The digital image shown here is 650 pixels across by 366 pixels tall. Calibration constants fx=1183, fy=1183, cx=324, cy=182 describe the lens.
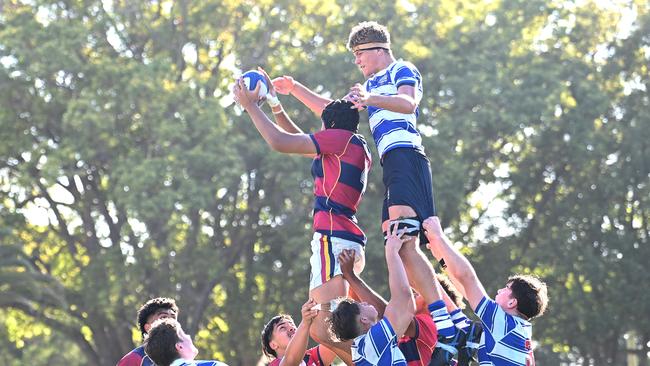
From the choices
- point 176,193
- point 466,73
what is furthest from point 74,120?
point 466,73

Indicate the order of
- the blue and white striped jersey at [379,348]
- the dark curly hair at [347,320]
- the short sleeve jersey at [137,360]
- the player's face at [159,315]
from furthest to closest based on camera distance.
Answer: the player's face at [159,315] < the short sleeve jersey at [137,360] < the dark curly hair at [347,320] < the blue and white striped jersey at [379,348]

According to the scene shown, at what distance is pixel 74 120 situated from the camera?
25219 millimetres

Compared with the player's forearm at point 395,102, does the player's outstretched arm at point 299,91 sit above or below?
above

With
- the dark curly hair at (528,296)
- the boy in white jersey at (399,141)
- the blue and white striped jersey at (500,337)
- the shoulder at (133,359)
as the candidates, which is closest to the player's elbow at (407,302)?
the boy in white jersey at (399,141)

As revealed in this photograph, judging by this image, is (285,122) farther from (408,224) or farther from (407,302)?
(407,302)

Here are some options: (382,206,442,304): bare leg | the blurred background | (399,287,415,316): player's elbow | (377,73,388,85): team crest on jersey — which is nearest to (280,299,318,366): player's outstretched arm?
(399,287,415,316): player's elbow

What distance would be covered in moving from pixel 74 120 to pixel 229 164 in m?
3.46

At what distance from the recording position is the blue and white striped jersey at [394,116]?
7922 mm

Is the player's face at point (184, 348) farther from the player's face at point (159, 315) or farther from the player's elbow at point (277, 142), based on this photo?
the player's face at point (159, 315)

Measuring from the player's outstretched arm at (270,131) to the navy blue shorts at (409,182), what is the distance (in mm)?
539

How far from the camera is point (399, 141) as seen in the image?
313 inches

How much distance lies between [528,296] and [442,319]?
559 millimetres

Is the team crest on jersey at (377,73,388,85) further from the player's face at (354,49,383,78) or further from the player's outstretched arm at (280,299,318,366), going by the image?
the player's outstretched arm at (280,299,318,366)

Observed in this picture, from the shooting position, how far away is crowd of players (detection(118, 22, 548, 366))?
7.38 metres
